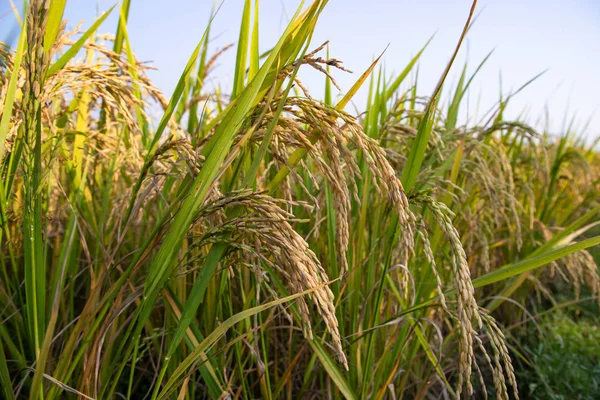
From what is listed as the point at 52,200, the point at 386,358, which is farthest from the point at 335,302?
the point at 52,200

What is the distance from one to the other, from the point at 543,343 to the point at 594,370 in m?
0.33

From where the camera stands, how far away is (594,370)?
8.50 feet

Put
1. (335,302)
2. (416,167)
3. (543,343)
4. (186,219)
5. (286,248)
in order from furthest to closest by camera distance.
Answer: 1. (543,343)
2. (335,302)
3. (416,167)
4. (186,219)
5. (286,248)

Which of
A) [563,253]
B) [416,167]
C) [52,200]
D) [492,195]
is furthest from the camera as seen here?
[52,200]

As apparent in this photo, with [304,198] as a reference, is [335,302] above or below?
below

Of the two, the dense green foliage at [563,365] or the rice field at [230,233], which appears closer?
the rice field at [230,233]

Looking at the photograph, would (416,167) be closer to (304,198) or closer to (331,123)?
(331,123)

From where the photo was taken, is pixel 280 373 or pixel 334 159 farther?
pixel 280 373

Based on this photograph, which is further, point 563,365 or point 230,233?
point 563,365

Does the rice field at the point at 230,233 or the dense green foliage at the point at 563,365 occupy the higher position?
the rice field at the point at 230,233

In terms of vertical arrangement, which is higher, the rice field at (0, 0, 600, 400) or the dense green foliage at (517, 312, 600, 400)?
the rice field at (0, 0, 600, 400)

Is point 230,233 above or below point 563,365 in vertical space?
above

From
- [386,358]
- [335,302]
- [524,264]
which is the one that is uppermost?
[524,264]

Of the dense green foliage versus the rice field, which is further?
the dense green foliage
